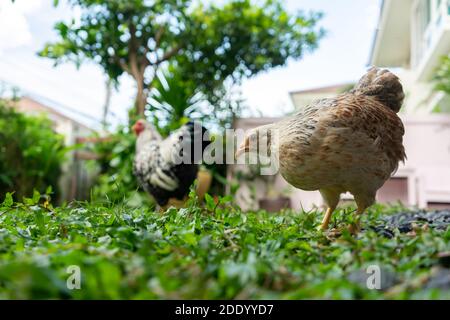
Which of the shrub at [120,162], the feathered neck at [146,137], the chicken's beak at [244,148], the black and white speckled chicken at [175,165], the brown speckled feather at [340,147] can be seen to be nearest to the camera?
the brown speckled feather at [340,147]

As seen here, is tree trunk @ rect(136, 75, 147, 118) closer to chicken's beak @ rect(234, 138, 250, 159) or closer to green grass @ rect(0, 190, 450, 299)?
chicken's beak @ rect(234, 138, 250, 159)

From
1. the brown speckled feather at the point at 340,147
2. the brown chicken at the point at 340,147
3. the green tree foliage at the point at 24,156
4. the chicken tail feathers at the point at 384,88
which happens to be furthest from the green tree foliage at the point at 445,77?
the green tree foliage at the point at 24,156

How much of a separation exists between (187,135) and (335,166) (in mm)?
2549

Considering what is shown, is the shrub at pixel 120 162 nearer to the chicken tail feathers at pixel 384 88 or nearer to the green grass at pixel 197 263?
the chicken tail feathers at pixel 384 88

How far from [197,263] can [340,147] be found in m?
1.17

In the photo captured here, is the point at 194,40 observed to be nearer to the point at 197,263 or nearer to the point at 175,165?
the point at 175,165

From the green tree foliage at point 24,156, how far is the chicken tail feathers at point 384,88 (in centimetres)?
569

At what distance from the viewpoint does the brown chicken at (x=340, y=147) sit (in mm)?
2016

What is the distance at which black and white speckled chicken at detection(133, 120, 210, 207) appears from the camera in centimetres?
433

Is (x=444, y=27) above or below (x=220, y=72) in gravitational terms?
above
